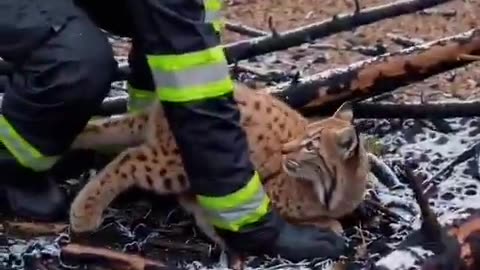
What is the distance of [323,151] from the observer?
3.62m

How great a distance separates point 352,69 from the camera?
14.0 ft

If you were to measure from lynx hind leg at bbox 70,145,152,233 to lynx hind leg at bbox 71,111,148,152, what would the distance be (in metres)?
0.14

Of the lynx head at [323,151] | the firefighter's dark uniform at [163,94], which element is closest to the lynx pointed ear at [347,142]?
the lynx head at [323,151]

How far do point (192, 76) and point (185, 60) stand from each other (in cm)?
5

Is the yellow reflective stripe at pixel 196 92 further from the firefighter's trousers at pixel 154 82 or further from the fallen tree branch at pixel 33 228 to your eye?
the fallen tree branch at pixel 33 228

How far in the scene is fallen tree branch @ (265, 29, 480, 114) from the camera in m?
4.28

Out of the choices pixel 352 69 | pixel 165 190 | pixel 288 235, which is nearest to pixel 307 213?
pixel 288 235

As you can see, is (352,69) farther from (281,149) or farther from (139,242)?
(139,242)

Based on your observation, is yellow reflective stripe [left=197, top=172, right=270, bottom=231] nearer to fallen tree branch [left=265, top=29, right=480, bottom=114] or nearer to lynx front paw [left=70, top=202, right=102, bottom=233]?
lynx front paw [left=70, top=202, right=102, bottom=233]

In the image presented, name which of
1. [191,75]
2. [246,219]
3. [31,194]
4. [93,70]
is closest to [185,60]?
[191,75]

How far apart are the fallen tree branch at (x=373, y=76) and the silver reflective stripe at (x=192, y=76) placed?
0.84m

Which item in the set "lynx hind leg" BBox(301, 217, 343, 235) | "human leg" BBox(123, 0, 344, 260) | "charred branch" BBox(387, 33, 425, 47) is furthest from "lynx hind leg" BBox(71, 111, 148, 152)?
"charred branch" BBox(387, 33, 425, 47)

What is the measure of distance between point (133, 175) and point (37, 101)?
378 mm

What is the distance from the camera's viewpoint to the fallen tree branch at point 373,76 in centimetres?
428
